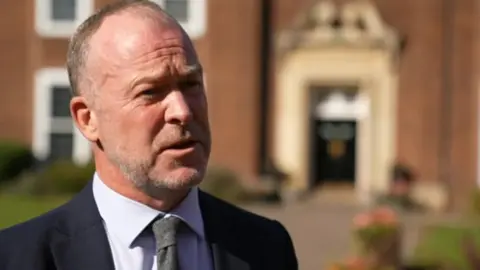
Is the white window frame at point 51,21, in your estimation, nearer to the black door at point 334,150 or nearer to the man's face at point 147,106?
the black door at point 334,150

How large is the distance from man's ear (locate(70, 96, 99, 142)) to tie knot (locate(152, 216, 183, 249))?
25 centimetres

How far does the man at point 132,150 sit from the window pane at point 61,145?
19.6 m

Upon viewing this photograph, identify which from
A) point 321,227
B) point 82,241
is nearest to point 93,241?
point 82,241

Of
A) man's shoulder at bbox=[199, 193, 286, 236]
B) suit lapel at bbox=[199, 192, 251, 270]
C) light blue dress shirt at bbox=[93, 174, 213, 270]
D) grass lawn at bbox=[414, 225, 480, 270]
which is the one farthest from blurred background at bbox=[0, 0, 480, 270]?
light blue dress shirt at bbox=[93, 174, 213, 270]

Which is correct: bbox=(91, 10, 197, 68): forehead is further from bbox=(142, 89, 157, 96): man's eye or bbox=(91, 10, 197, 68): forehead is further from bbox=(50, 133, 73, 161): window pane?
bbox=(50, 133, 73, 161): window pane

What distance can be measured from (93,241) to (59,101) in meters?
19.8

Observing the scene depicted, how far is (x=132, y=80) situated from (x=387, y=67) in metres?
19.0

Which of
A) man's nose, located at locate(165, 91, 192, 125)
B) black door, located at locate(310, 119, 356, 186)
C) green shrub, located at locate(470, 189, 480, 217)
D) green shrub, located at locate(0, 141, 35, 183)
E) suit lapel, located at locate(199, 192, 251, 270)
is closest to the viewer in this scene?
man's nose, located at locate(165, 91, 192, 125)

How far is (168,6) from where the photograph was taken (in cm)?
2156

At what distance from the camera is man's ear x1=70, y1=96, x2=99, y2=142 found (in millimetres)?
2232

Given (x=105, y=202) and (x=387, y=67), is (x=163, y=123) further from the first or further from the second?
(x=387, y=67)

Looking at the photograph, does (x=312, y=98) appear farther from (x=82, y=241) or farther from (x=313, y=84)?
(x=82, y=241)

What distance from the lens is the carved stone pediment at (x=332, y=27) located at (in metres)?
20.9

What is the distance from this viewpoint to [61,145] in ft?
71.3
